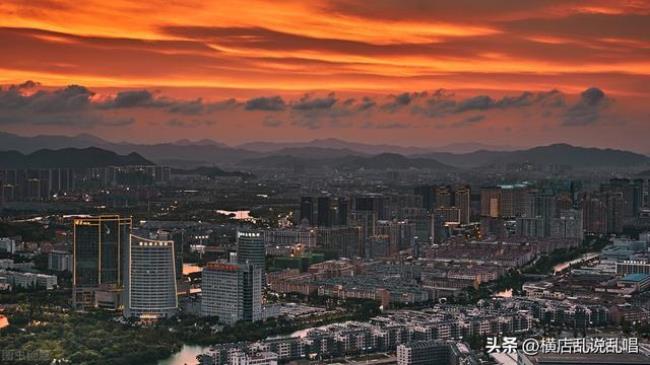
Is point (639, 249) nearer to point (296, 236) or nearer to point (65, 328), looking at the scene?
point (296, 236)

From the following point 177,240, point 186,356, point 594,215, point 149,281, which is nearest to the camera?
point 186,356

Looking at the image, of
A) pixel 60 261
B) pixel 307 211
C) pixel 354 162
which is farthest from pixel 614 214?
pixel 354 162

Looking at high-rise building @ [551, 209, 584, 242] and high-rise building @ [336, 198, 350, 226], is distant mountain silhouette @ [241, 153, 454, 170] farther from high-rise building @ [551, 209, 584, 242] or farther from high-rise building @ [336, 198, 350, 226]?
high-rise building @ [551, 209, 584, 242]

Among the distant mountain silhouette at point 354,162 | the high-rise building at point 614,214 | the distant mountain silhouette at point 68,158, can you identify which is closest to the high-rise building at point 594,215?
the high-rise building at point 614,214

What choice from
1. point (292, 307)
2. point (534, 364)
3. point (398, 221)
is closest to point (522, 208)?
point (398, 221)

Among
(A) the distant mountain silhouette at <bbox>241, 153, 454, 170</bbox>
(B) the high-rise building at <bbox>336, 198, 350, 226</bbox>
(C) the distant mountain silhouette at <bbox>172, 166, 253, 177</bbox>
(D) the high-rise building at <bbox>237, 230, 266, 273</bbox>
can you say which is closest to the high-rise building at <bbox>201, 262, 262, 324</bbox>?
(D) the high-rise building at <bbox>237, 230, 266, 273</bbox>

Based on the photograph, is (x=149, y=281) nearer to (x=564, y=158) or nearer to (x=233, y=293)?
(x=233, y=293)
